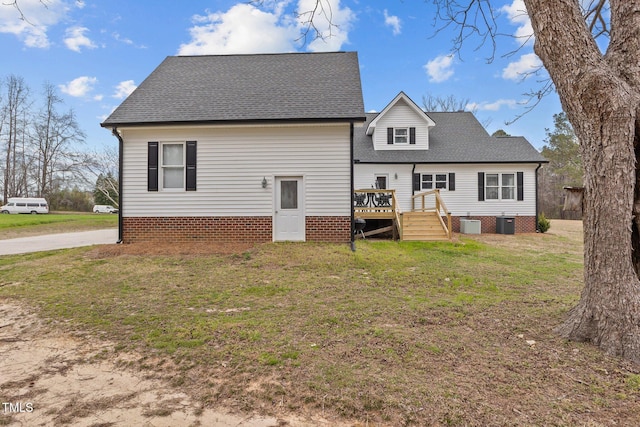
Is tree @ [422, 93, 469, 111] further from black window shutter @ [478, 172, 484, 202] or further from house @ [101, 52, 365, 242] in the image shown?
house @ [101, 52, 365, 242]

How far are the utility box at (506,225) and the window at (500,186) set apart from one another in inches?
46.4

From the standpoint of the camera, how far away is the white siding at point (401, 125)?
1638 centimetres

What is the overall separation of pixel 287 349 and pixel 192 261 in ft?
17.5

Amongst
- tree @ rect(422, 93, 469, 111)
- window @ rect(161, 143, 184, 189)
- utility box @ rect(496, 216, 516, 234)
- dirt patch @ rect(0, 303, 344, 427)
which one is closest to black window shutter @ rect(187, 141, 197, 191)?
window @ rect(161, 143, 184, 189)

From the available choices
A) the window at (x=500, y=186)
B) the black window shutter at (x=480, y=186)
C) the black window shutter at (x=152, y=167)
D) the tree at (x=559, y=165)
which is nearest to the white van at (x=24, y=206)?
the black window shutter at (x=152, y=167)

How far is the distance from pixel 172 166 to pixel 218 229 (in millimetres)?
2523

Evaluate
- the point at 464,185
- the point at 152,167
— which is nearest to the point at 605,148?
the point at 152,167

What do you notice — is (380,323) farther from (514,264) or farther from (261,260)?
(514,264)

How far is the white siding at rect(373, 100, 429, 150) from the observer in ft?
53.7

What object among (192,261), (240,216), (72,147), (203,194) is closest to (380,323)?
(192,261)

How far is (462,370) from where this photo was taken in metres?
2.59

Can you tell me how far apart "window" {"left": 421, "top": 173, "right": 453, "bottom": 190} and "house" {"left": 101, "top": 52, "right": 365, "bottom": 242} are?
7.45 metres

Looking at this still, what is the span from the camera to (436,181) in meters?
15.6

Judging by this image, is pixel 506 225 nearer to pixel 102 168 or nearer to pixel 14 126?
pixel 102 168
